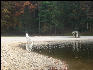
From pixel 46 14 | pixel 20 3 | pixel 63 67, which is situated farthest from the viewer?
pixel 20 3

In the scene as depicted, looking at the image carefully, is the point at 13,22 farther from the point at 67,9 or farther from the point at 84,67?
the point at 84,67

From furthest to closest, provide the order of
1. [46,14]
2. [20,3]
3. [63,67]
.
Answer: [20,3], [46,14], [63,67]

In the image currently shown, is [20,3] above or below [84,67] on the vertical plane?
above

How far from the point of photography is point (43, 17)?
57938 mm

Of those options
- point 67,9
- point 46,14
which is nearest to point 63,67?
point 46,14

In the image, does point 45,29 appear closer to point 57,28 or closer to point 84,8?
point 57,28

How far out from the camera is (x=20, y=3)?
199 feet

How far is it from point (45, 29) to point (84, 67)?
139 ft

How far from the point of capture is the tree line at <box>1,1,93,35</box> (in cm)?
5744

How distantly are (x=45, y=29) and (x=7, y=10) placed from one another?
9.42 meters

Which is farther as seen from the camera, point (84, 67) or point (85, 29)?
point (85, 29)

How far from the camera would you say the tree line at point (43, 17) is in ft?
188

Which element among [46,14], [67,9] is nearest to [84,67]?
[46,14]

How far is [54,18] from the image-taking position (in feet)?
189
